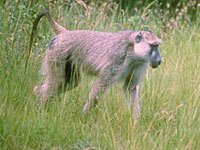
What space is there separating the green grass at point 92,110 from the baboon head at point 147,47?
41cm

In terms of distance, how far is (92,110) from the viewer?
6.94 metres

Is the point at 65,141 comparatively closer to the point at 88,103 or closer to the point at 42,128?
the point at 42,128

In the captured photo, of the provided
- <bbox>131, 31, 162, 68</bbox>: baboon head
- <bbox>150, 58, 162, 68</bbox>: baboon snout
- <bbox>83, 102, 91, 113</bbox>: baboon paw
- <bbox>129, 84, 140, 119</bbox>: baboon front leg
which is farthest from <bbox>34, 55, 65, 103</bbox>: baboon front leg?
<bbox>150, 58, 162, 68</bbox>: baboon snout

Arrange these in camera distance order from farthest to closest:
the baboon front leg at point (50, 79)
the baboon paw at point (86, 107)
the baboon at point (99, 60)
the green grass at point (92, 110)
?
the baboon front leg at point (50, 79) → the baboon at point (99, 60) → the baboon paw at point (86, 107) → the green grass at point (92, 110)

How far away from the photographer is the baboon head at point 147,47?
7145mm

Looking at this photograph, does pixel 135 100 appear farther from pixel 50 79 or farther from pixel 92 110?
pixel 50 79

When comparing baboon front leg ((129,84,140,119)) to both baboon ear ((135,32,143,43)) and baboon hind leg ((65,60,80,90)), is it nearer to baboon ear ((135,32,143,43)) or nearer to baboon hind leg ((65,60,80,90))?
baboon ear ((135,32,143,43))

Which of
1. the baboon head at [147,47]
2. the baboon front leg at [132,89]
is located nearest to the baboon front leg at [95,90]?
the baboon front leg at [132,89]

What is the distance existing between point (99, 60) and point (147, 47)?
A: 0.52 meters

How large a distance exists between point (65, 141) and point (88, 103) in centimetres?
89

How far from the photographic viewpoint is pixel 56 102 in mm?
7082

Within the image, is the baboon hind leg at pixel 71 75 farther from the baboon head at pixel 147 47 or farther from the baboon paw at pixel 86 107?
the baboon head at pixel 147 47

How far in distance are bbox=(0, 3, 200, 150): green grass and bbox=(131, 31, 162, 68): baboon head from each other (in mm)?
414

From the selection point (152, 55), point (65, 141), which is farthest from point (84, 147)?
point (152, 55)
